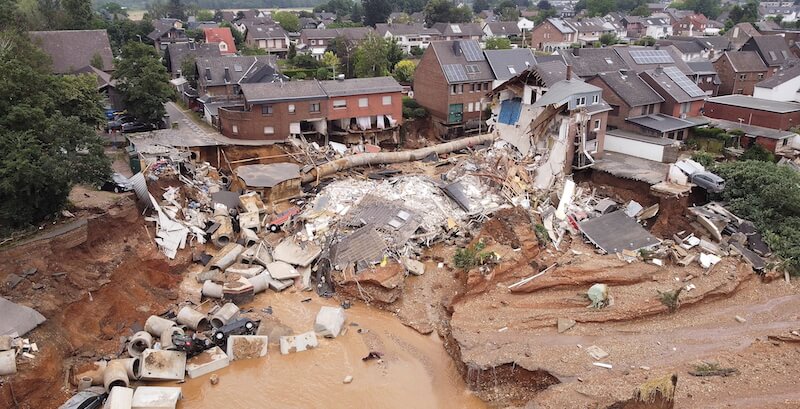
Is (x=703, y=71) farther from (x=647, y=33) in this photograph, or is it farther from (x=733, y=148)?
(x=647, y=33)

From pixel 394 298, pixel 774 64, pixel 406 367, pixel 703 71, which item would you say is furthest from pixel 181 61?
pixel 774 64

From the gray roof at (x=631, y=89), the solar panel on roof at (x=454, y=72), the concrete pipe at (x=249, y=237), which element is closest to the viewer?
the concrete pipe at (x=249, y=237)

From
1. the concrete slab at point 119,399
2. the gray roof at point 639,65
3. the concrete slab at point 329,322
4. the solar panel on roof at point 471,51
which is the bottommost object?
the concrete slab at point 329,322

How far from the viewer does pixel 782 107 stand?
131 ft

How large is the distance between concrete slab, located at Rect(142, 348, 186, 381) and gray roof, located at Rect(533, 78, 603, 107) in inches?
963

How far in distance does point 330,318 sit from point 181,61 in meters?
44.6

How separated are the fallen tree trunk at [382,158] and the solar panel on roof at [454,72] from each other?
17.3 feet

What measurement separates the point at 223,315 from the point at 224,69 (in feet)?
103

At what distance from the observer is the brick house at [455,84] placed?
147 feet

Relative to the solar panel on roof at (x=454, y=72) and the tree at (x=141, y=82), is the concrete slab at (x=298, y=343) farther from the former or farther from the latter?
the solar panel on roof at (x=454, y=72)

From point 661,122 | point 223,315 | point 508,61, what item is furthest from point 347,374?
point 508,61

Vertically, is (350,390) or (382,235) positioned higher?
(382,235)

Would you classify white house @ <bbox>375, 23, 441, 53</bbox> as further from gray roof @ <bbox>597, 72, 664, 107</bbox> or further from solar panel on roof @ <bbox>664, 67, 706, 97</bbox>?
gray roof @ <bbox>597, 72, 664, 107</bbox>

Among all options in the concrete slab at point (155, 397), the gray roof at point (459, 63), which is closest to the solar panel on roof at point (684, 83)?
the gray roof at point (459, 63)
